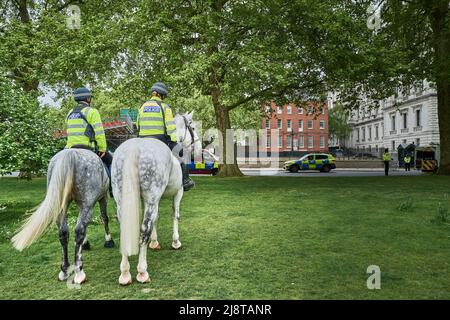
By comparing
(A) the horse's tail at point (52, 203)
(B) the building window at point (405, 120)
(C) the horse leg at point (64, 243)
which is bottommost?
(C) the horse leg at point (64, 243)

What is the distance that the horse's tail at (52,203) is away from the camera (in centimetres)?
503

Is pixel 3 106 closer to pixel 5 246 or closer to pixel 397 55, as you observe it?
pixel 5 246

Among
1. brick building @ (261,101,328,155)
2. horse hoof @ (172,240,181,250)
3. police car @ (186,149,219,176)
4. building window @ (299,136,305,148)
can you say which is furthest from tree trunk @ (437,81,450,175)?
building window @ (299,136,305,148)

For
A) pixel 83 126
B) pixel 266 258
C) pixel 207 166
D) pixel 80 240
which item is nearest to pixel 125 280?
pixel 80 240

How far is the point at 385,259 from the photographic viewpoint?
20.7ft

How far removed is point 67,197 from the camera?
211 inches

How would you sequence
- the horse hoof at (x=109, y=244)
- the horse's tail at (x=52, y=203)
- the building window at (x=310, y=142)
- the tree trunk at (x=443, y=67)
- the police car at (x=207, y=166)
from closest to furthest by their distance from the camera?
1. the horse's tail at (x=52, y=203)
2. the horse hoof at (x=109, y=244)
3. the tree trunk at (x=443, y=67)
4. the police car at (x=207, y=166)
5. the building window at (x=310, y=142)

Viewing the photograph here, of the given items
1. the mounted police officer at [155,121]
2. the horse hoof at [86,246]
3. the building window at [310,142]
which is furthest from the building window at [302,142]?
the mounted police officer at [155,121]

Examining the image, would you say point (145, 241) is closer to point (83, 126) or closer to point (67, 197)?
point (67, 197)

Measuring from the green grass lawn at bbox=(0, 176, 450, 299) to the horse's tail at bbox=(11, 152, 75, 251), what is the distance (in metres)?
0.70

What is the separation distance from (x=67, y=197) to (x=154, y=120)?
1.87 m

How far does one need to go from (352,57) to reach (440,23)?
11171 millimetres

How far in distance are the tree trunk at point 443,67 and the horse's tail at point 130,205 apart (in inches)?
795

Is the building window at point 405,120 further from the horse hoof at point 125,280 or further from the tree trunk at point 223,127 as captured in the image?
the horse hoof at point 125,280
